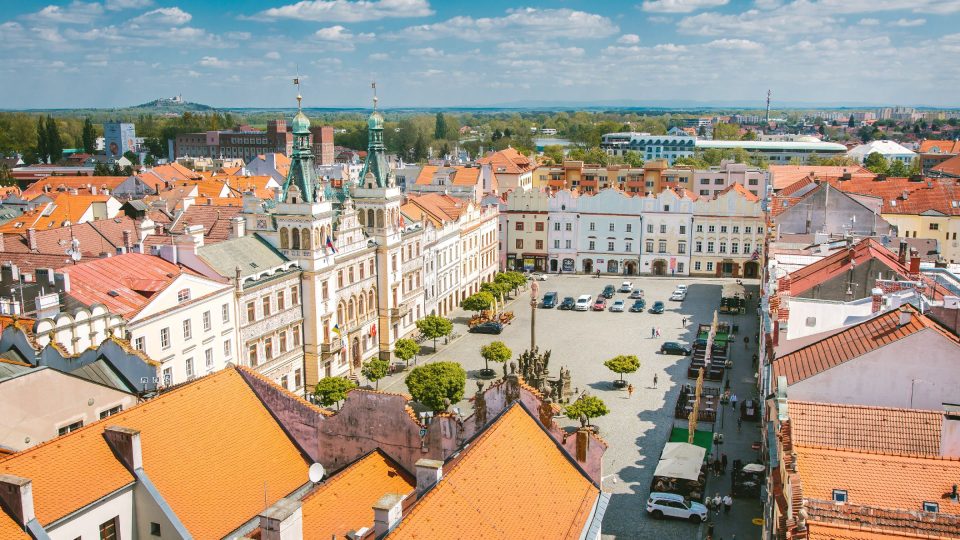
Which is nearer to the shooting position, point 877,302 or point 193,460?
point 193,460

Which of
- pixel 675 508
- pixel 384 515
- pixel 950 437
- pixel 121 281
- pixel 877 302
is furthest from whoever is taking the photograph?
pixel 121 281

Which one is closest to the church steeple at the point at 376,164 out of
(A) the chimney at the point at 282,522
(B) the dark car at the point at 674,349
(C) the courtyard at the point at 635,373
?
(C) the courtyard at the point at 635,373

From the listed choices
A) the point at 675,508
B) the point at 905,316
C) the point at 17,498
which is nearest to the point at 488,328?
the point at 675,508

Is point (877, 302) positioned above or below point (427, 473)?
above

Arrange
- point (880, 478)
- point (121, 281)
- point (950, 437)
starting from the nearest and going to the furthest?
1. point (880, 478)
2. point (950, 437)
3. point (121, 281)

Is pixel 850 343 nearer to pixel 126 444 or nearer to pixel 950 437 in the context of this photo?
pixel 950 437

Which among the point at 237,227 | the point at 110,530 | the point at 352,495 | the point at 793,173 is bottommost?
the point at 110,530

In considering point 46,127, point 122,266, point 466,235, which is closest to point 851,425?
point 122,266
